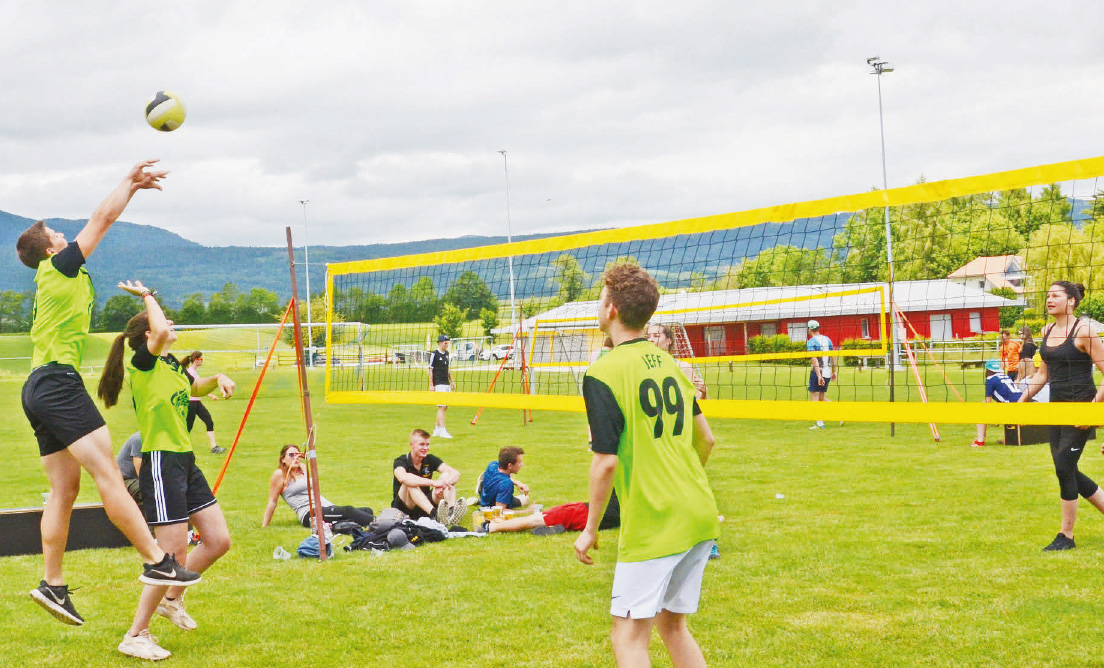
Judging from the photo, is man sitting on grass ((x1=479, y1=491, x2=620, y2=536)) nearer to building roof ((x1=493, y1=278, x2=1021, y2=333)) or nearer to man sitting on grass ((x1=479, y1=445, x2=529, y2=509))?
man sitting on grass ((x1=479, y1=445, x2=529, y2=509))

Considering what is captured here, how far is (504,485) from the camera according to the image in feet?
32.1

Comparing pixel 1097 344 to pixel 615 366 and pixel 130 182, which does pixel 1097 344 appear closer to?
pixel 615 366

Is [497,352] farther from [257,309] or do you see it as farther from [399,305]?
[257,309]

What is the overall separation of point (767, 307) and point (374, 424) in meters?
9.73

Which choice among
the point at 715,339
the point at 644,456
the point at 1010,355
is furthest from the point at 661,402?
the point at 715,339

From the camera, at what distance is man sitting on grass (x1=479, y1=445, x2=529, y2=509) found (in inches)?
384

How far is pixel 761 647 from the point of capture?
5.28 meters

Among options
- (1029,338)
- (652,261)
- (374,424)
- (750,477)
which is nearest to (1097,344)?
(652,261)

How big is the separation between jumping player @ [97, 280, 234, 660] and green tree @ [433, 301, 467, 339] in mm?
9156

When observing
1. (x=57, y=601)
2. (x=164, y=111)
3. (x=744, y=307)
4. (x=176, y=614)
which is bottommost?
(x=176, y=614)

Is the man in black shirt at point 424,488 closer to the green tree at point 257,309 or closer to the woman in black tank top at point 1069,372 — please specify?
the woman in black tank top at point 1069,372

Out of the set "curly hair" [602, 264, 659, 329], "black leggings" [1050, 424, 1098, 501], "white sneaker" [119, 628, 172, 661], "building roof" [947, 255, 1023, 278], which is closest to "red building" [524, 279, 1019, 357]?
"building roof" [947, 255, 1023, 278]

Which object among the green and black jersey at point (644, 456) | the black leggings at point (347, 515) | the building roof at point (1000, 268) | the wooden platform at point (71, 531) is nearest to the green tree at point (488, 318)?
the black leggings at point (347, 515)

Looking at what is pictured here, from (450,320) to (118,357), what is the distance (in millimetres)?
9611
